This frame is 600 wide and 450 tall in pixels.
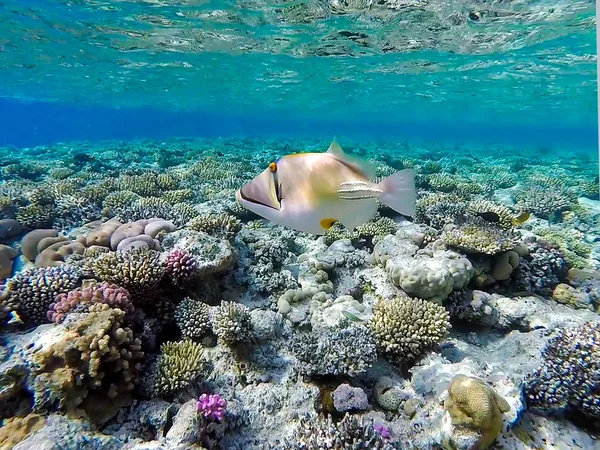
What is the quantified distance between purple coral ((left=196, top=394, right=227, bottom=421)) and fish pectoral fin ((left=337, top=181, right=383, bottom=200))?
9.17 feet

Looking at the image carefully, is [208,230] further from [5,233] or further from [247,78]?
[247,78]

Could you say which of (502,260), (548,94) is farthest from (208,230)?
(548,94)

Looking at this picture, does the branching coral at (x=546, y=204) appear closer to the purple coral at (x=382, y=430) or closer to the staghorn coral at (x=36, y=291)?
the purple coral at (x=382, y=430)

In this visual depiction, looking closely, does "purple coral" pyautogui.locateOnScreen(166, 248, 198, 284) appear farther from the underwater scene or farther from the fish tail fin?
the fish tail fin

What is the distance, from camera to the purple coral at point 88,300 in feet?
12.7

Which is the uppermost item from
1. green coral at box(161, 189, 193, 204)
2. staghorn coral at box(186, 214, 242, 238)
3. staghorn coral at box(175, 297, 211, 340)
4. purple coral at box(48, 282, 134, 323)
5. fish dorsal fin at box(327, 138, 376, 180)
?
fish dorsal fin at box(327, 138, 376, 180)

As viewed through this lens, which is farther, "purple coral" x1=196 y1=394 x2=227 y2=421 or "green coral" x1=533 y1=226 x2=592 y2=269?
"green coral" x1=533 y1=226 x2=592 y2=269

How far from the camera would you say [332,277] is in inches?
251

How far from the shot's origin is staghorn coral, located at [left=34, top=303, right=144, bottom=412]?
10.6 ft

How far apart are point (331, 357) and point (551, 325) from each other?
3.46m

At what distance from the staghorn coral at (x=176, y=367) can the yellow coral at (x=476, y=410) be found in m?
2.89

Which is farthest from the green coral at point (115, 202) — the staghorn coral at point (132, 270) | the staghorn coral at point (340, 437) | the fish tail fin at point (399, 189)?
the fish tail fin at point (399, 189)

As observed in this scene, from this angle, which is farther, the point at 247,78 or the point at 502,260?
the point at 247,78

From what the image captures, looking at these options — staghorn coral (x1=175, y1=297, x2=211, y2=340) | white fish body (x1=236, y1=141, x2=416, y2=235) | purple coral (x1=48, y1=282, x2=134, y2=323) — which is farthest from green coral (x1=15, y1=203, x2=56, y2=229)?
white fish body (x1=236, y1=141, x2=416, y2=235)
